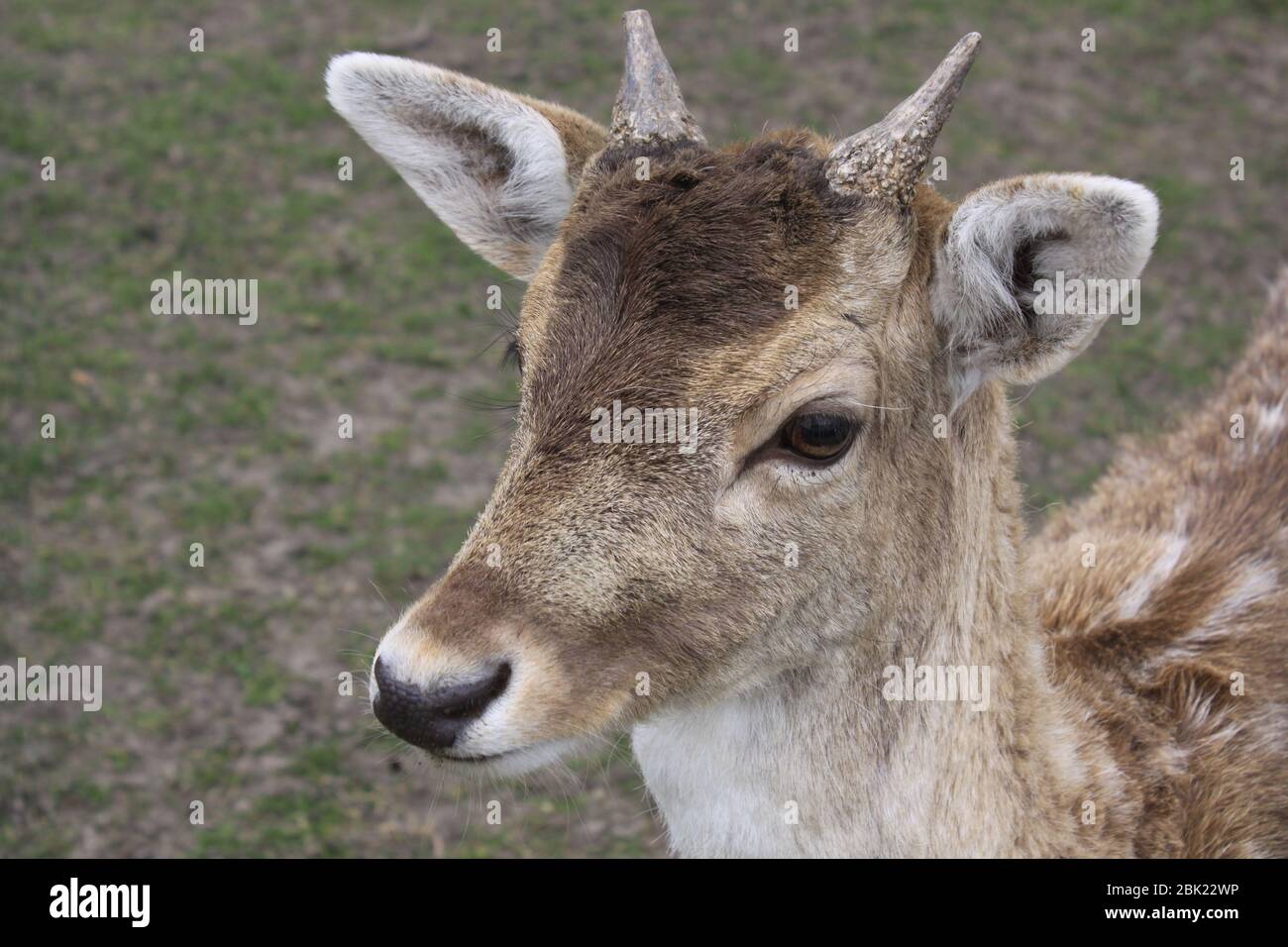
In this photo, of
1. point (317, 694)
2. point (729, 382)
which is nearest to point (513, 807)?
point (317, 694)

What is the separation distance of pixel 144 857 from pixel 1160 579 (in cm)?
421

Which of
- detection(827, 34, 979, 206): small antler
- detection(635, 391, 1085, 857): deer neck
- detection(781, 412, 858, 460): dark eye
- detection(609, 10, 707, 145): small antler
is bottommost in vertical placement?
detection(635, 391, 1085, 857): deer neck

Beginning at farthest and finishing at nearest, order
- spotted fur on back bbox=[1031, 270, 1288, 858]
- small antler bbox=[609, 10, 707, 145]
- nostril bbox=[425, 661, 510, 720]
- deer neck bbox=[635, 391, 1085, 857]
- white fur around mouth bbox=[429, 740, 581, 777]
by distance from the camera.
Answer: spotted fur on back bbox=[1031, 270, 1288, 858], small antler bbox=[609, 10, 707, 145], deer neck bbox=[635, 391, 1085, 857], white fur around mouth bbox=[429, 740, 581, 777], nostril bbox=[425, 661, 510, 720]

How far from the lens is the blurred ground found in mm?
6000

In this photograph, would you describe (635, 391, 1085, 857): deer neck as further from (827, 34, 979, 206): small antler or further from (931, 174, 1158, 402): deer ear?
(827, 34, 979, 206): small antler

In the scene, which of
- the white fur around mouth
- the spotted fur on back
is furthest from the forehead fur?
the spotted fur on back

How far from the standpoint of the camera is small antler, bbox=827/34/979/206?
3205 millimetres

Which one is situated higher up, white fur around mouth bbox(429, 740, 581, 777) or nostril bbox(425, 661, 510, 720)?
nostril bbox(425, 661, 510, 720)

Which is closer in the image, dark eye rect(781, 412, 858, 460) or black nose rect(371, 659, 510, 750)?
black nose rect(371, 659, 510, 750)

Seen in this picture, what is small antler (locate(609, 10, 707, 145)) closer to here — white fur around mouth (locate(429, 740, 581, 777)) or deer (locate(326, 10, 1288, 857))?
deer (locate(326, 10, 1288, 857))

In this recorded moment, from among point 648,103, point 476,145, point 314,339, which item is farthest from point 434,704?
point 314,339

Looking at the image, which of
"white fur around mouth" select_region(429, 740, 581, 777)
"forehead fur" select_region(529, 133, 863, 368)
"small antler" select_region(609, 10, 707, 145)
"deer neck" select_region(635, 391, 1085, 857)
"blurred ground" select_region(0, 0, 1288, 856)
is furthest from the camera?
"blurred ground" select_region(0, 0, 1288, 856)

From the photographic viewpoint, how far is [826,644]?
334 cm

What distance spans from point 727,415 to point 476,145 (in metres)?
1.43
